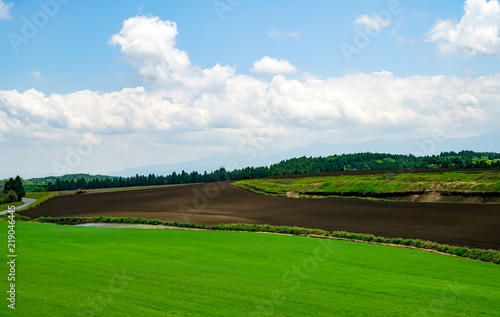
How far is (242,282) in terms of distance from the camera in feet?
50.9

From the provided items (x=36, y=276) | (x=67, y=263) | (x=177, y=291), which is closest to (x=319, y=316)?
(x=177, y=291)

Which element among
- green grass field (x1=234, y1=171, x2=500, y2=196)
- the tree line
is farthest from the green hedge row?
the tree line

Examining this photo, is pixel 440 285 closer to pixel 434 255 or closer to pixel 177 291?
pixel 434 255

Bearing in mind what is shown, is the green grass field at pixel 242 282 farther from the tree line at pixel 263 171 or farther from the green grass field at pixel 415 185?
the tree line at pixel 263 171

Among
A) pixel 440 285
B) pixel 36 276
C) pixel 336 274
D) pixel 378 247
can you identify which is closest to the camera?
pixel 36 276

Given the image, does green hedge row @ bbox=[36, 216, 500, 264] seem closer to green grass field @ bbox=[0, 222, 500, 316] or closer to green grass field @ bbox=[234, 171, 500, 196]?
green grass field @ bbox=[0, 222, 500, 316]

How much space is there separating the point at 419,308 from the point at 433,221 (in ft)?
97.4

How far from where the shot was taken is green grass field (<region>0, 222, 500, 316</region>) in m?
12.3

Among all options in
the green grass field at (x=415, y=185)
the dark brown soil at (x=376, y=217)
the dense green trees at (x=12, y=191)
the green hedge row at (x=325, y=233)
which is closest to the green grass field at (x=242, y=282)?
the green hedge row at (x=325, y=233)

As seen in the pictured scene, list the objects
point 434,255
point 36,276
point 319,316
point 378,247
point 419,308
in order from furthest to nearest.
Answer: point 378,247, point 434,255, point 36,276, point 419,308, point 319,316

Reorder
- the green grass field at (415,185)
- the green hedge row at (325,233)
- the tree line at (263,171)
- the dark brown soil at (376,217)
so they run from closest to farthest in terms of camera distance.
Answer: the green hedge row at (325,233)
the dark brown soil at (376,217)
the green grass field at (415,185)
the tree line at (263,171)

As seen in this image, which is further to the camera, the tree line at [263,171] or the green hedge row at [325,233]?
the tree line at [263,171]

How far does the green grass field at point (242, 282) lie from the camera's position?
12344 mm

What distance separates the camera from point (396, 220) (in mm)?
41938
